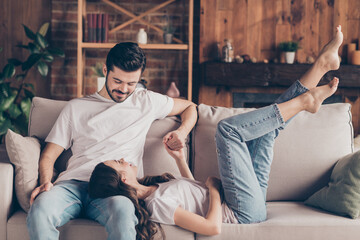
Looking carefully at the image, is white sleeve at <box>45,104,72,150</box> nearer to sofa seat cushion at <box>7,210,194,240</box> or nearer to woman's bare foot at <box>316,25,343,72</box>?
sofa seat cushion at <box>7,210,194,240</box>

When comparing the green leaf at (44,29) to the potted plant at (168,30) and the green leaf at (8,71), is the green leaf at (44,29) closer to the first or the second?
the green leaf at (8,71)

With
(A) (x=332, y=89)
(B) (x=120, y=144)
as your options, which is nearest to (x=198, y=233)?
(B) (x=120, y=144)

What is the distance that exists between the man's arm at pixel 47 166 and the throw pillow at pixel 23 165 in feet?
0.09

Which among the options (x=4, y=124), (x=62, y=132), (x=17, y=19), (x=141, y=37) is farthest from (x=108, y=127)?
(x=17, y=19)

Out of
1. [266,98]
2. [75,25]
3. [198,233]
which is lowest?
[198,233]

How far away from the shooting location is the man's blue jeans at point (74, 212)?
1.55 metres

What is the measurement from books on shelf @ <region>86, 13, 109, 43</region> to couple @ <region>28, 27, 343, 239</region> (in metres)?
2.23

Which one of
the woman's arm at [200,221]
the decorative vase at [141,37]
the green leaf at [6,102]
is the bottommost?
the woman's arm at [200,221]

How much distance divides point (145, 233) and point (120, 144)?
53 centimetres

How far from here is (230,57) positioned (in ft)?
13.3

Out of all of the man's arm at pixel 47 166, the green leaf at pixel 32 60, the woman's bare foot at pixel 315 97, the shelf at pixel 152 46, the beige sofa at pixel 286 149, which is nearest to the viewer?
the man's arm at pixel 47 166

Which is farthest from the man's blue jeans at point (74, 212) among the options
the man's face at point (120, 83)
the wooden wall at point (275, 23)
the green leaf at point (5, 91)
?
the wooden wall at point (275, 23)

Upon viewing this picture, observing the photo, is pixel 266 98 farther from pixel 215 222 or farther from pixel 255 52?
pixel 215 222

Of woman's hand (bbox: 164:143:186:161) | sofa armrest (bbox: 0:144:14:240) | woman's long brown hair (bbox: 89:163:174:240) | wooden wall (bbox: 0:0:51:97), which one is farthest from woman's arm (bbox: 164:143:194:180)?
wooden wall (bbox: 0:0:51:97)
